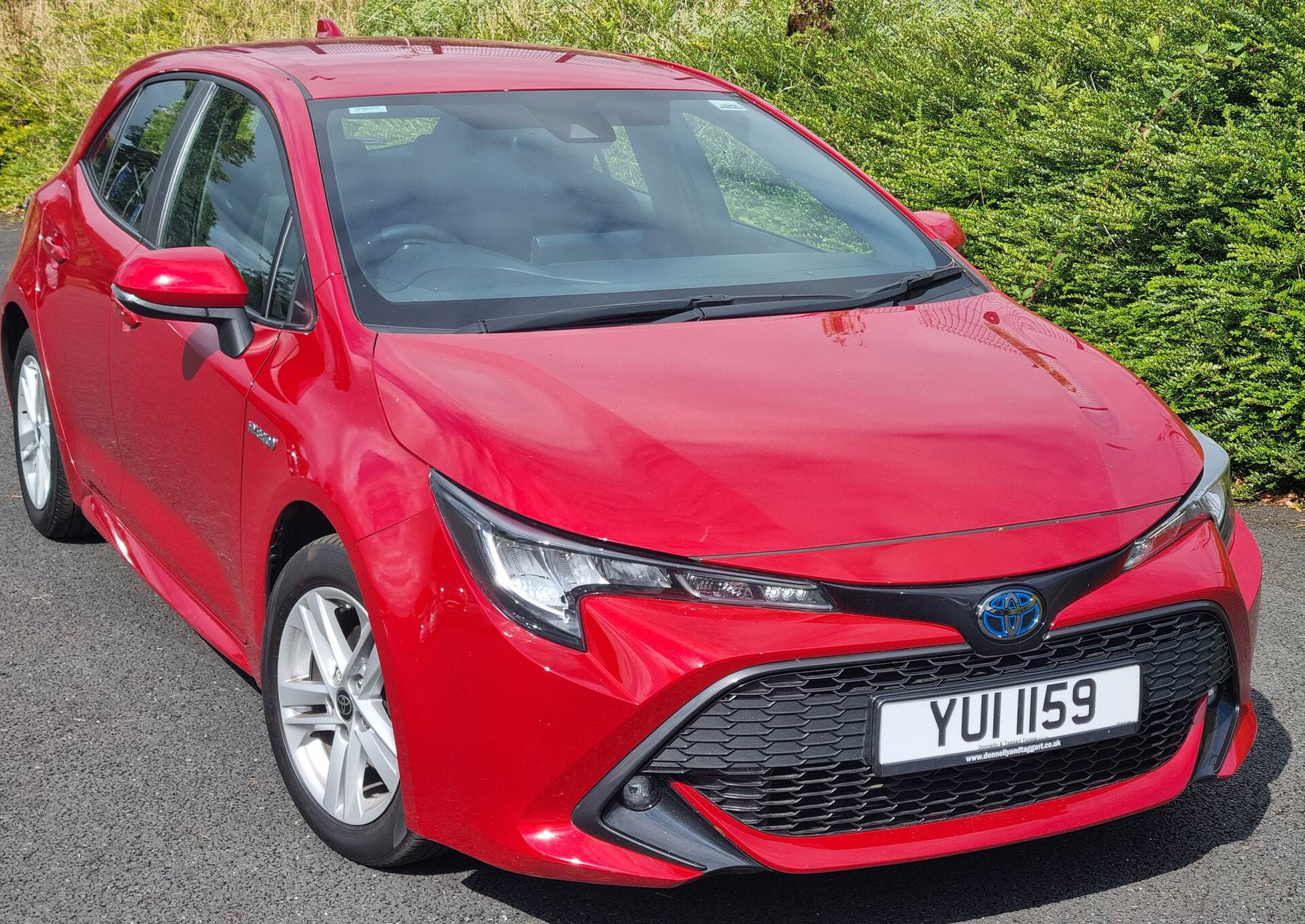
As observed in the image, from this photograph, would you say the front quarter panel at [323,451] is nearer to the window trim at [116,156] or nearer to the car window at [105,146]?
the window trim at [116,156]

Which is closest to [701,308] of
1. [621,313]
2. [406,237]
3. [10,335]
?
[621,313]

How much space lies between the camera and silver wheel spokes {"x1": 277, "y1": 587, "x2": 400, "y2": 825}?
264 centimetres

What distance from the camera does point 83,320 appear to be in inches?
161

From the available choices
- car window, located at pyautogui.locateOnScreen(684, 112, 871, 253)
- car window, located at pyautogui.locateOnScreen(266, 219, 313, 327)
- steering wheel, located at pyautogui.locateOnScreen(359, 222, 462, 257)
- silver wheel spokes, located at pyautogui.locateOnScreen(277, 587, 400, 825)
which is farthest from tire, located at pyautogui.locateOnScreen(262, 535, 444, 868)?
car window, located at pyautogui.locateOnScreen(684, 112, 871, 253)

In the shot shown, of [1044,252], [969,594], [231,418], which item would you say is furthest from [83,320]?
[1044,252]

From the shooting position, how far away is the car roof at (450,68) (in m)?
3.60

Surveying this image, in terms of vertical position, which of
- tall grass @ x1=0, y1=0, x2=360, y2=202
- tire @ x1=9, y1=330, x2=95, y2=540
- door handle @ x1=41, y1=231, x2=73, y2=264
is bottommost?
tall grass @ x1=0, y1=0, x2=360, y2=202

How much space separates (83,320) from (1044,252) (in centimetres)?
385

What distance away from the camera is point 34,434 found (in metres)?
4.82

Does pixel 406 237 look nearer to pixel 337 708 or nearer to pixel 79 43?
pixel 337 708

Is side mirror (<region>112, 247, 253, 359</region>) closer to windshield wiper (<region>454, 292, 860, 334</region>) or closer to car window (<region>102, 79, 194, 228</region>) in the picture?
windshield wiper (<region>454, 292, 860, 334</region>)

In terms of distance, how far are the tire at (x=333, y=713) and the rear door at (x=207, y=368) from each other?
0.32 m

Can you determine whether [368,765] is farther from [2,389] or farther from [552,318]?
[2,389]

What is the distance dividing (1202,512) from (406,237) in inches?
69.0
